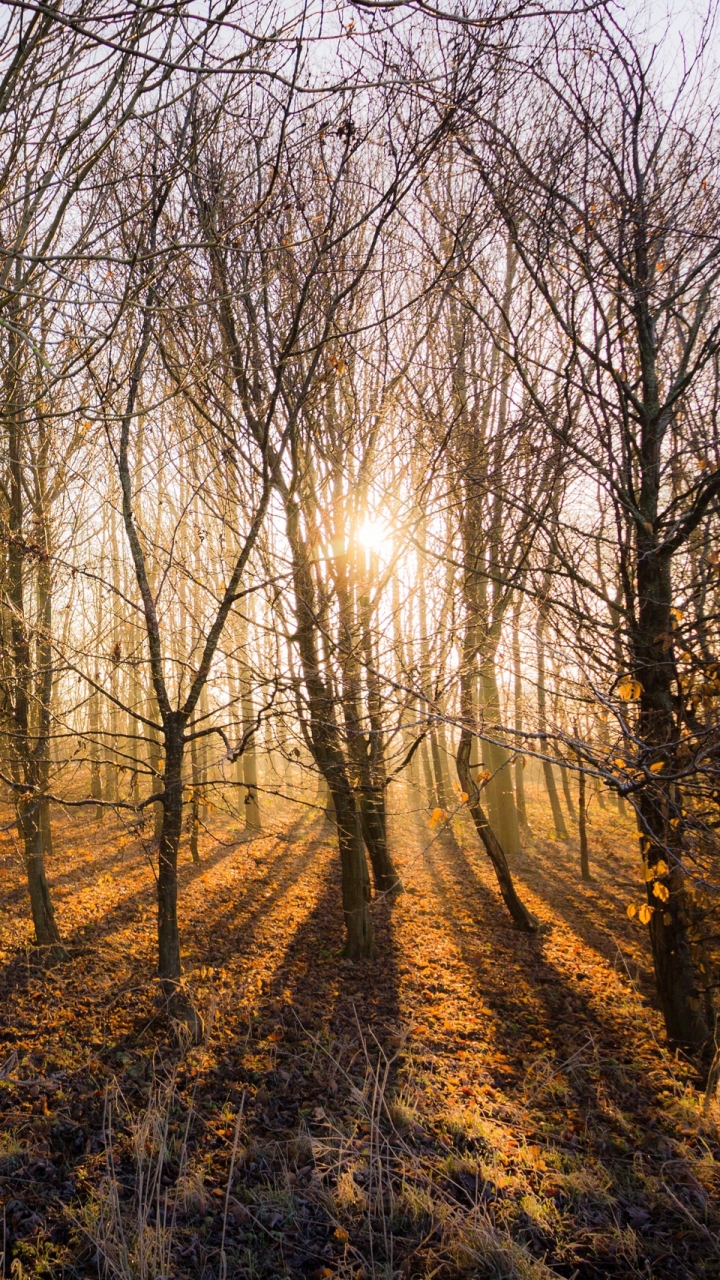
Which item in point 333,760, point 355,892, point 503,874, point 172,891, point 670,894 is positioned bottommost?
point 503,874

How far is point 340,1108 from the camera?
178 inches

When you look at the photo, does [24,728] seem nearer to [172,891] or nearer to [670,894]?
[172,891]

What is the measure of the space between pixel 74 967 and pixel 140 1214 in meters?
3.84

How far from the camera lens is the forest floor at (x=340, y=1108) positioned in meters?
3.27

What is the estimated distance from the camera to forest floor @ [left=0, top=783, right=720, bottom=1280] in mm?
3273

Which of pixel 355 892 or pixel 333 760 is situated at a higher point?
pixel 333 760

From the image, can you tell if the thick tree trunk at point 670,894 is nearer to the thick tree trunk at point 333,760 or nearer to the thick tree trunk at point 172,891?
the thick tree trunk at point 333,760

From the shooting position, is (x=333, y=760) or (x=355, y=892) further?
(x=355, y=892)

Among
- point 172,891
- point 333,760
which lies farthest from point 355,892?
point 172,891

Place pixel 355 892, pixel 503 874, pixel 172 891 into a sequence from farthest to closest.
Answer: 1. pixel 503 874
2. pixel 355 892
3. pixel 172 891

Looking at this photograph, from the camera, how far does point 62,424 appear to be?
22.1ft

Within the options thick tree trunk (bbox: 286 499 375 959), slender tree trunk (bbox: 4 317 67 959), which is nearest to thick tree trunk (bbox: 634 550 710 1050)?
thick tree trunk (bbox: 286 499 375 959)

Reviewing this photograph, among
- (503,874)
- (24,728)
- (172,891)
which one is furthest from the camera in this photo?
(503,874)

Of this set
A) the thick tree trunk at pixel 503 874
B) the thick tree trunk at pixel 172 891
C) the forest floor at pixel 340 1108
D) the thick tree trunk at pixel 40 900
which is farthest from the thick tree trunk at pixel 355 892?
the thick tree trunk at pixel 40 900
